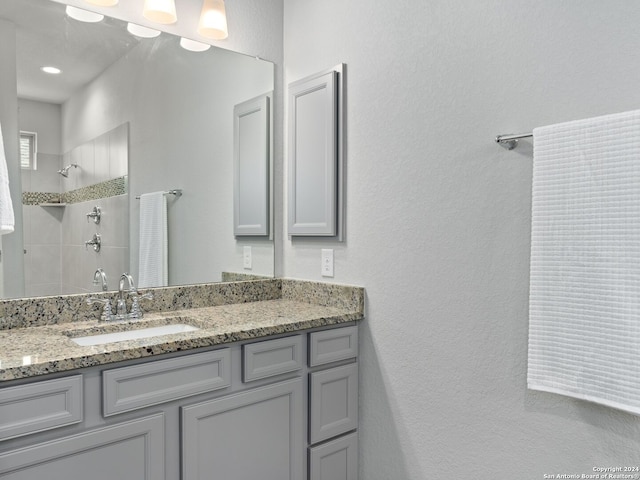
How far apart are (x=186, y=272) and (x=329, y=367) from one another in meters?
0.73

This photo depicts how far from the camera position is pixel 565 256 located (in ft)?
4.28

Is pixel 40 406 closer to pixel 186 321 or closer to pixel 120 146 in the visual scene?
pixel 186 321

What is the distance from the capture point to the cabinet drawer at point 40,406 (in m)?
1.16

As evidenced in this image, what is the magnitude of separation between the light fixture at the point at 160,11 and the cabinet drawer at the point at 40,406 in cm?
142

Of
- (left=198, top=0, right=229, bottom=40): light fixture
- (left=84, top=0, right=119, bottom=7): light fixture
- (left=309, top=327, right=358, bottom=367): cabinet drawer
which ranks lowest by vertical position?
(left=309, top=327, right=358, bottom=367): cabinet drawer

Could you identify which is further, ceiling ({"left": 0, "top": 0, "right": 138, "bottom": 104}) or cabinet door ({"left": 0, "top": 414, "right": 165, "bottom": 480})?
Answer: ceiling ({"left": 0, "top": 0, "right": 138, "bottom": 104})

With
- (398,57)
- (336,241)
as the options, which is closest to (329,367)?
(336,241)

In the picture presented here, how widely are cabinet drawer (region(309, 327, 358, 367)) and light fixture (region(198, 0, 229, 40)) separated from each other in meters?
1.35

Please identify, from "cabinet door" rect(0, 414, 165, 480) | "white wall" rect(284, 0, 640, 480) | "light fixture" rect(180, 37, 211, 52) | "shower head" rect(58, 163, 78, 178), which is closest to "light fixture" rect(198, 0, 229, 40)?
"light fixture" rect(180, 37, 211, 52)

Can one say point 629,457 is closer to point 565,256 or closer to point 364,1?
point 565,256

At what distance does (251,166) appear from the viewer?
2.25m

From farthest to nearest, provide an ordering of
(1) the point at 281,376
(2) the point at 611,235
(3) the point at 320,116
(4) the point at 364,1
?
(3) the point at 320,116, (4) the point at 364,1, (1) the point at 281,376, (2) the point at 611,235

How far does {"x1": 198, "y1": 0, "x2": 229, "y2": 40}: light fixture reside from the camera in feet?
6.70

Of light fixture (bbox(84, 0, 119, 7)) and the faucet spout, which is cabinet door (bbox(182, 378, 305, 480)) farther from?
light fixture (bbox(84, 0, 119, 7))
